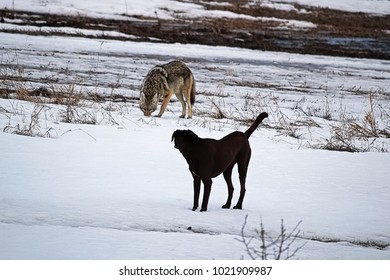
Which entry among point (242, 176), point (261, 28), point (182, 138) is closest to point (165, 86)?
point (242, 176)

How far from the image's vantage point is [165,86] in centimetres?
1286

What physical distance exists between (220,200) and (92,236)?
2.08m

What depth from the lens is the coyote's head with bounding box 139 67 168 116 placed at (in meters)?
12.6

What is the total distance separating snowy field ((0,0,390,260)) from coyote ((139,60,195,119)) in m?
0.28

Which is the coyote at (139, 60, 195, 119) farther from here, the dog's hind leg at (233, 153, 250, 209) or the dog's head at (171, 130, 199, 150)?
the dog's head at (171, 130, 199, 150)

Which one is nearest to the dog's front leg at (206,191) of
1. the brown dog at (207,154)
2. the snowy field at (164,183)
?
the brown dog at (207,154)

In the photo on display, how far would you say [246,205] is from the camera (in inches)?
263

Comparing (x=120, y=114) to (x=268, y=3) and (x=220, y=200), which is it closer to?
(x=220, y=200)

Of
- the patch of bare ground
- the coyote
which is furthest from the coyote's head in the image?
the patch of bare ground

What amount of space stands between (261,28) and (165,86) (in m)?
32.5

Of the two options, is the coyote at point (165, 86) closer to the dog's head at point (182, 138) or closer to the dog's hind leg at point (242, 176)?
the dog's hind leg at point (242, 176)

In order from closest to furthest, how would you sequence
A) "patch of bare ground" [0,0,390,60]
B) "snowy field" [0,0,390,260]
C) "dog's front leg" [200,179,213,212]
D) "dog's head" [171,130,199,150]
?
1. "snowy field" [0,0,390,260]
2. "dog's head" [171,130,199,150]
3. "dog's front leg" [200,179,213,212]
4. "patch of bare ground" [0,0,390,60]

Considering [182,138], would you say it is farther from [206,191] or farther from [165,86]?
[165,86]
